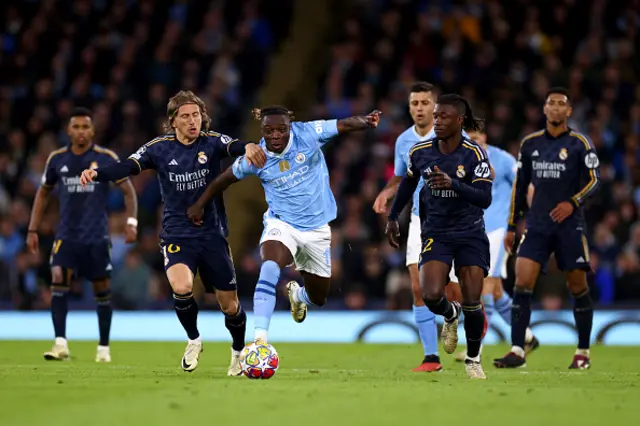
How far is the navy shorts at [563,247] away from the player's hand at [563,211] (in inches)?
10.2

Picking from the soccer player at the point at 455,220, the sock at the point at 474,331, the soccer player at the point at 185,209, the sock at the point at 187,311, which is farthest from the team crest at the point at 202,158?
the sock at the point at 474,331

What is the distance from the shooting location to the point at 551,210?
1175cm

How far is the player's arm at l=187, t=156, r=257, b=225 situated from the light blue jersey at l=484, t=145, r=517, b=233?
13.0ft

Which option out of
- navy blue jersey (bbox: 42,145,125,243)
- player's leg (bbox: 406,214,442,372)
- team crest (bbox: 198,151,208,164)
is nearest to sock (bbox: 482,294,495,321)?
player's leg (bbox: 406,214,442,372)

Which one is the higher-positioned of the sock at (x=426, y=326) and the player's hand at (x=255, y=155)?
the player's hand at (x=255, y=155)

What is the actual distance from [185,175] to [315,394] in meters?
2.91

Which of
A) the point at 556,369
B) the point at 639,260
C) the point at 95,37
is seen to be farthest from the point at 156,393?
the point at 95,37

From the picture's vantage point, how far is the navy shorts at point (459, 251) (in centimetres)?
986

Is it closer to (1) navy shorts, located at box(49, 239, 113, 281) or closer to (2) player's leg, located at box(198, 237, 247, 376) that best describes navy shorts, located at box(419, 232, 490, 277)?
(2) player's leg, located at box(198, 237, 247, 376)

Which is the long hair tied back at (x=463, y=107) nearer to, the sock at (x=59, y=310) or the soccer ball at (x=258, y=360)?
the soccer ball at (x=258, y=360)

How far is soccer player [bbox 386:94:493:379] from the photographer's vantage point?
984 centimetres

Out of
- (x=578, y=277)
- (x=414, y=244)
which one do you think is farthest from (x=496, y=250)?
(x=414, y=244)

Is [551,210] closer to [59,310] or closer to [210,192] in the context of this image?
[210,192]

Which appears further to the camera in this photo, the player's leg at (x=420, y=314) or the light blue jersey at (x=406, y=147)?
the light blue jersey at (x=406, y=147)
